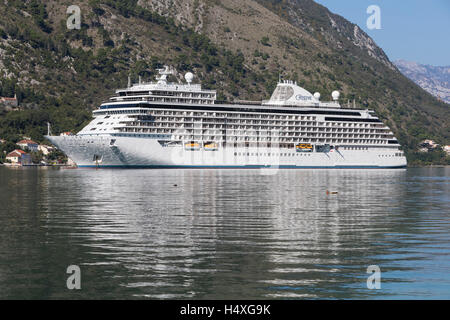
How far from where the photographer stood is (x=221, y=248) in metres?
29.4

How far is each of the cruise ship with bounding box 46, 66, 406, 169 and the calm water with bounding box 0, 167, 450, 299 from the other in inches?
3085

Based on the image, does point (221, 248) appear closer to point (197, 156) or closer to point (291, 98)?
point (197, 156)

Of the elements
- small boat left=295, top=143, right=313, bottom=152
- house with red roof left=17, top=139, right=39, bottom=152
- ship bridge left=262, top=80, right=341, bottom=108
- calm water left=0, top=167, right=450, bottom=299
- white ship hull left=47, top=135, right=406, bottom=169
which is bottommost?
calm water left=0, top=167, right=450, bottom=299

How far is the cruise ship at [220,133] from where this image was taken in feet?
424

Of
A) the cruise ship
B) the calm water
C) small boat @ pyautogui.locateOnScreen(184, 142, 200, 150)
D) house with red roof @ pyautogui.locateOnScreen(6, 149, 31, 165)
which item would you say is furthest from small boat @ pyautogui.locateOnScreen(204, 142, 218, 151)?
the calm water

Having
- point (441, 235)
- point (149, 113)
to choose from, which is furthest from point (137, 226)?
point (149, 113)

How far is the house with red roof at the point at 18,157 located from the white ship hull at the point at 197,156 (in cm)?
4903

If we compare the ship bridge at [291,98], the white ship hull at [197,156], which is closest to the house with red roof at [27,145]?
the white ship hull at [197,156]

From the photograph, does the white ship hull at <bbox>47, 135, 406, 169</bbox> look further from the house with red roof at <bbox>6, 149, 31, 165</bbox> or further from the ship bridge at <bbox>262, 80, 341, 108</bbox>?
the house with red roof at <bbox>6, 149, 31, 165</bbox>

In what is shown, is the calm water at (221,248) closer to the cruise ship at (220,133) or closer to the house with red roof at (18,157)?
the cruise ship at (220,133)

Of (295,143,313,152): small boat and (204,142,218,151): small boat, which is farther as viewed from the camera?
(295,143,313,152): small boat

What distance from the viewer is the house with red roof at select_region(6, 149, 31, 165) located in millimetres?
175750

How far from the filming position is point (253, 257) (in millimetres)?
27500
